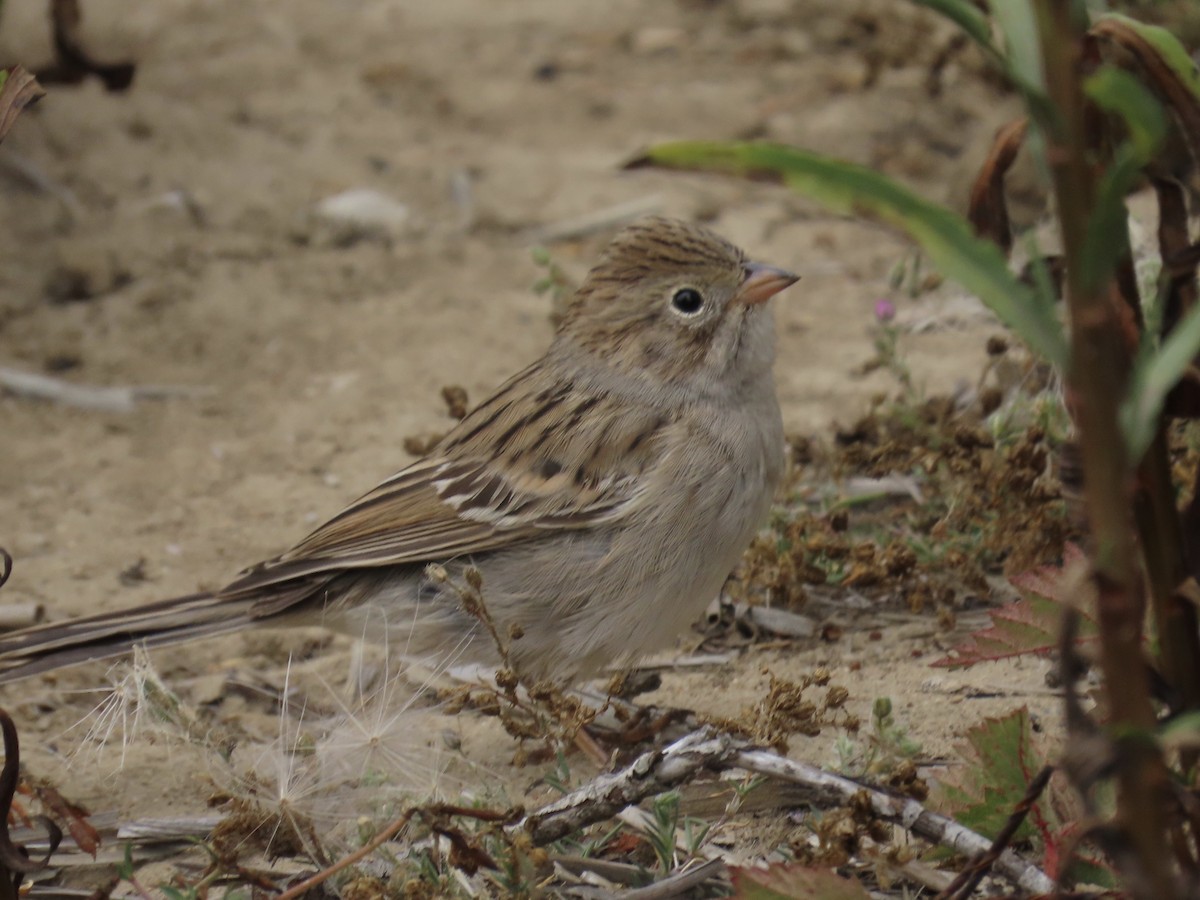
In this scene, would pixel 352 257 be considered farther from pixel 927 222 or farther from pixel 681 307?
pixel 927 222

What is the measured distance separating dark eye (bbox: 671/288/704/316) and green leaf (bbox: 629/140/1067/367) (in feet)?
8.89

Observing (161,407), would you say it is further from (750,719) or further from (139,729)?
(750,719)

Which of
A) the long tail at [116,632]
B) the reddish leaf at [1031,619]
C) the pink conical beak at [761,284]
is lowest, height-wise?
the long tail at [116,632]

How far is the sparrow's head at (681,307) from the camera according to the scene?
15.5 feet

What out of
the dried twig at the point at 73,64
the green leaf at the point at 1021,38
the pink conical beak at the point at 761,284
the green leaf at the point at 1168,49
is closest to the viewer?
the green leaf at the point at 1021,38

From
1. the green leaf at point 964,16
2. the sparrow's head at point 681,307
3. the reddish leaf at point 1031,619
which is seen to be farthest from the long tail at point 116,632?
the green leaf at point 964,16

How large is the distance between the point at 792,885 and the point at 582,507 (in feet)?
5.93

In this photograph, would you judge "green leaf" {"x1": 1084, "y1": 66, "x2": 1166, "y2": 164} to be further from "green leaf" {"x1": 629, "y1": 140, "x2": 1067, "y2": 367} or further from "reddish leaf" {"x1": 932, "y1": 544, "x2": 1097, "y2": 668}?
"reddish leaf" {"x1": 932, "y1": 544, "x2": 1097, "y2": 668}

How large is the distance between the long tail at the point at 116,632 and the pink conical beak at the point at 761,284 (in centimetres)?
173

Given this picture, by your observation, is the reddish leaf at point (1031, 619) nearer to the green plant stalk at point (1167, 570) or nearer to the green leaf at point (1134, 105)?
the green plant stalk at point (1167, 570)

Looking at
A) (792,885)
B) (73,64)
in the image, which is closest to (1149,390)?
(792,885)

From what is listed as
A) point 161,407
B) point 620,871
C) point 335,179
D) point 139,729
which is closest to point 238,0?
point 335,179

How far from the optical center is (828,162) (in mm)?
1991

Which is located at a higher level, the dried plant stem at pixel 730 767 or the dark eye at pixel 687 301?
the dark eye at pixel 687 301
